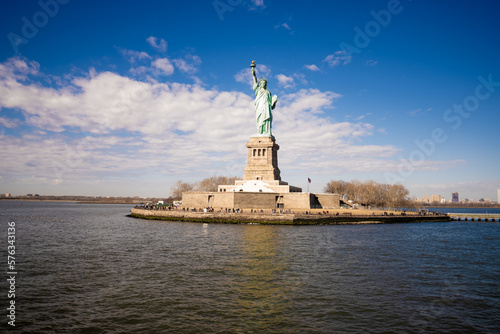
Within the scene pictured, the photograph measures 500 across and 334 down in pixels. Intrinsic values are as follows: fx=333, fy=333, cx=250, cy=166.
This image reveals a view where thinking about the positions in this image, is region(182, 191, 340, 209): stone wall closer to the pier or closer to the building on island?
the building on island

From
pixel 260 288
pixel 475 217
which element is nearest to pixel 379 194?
pixel 475 217

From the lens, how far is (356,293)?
13.8 m

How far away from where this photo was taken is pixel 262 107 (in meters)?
60.8

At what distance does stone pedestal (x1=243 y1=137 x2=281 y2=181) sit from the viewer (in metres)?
57.7

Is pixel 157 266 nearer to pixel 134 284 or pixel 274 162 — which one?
pixel 134 284

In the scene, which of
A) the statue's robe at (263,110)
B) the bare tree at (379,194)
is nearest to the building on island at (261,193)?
the statue's robe at (263,110)

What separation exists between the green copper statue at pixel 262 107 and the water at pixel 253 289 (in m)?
38.6

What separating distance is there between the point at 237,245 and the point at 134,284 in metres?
11.3

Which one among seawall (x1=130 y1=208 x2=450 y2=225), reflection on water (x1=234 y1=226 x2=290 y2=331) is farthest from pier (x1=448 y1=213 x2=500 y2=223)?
reflection on water (x1=234 y1=226 x2=290 y2=331)

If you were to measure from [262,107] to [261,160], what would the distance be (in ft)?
32.5

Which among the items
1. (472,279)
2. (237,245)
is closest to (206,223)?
(237,245)

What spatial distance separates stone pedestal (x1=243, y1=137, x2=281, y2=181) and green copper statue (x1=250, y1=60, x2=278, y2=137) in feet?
6.18

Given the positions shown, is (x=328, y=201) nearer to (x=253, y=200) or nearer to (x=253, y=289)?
(x=253, y=200)

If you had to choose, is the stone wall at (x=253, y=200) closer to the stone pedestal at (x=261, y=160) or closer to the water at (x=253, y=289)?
the stone pedestal at (x=261, y=160)
